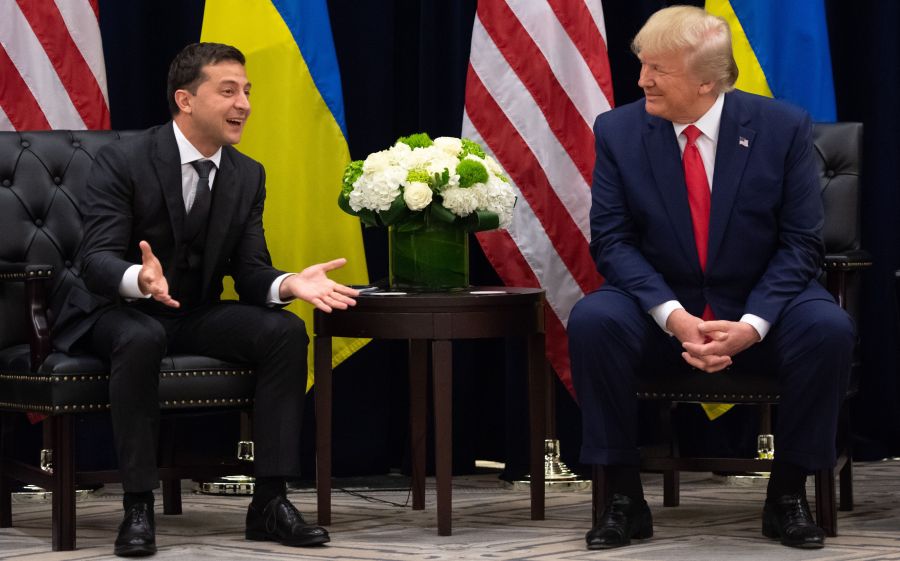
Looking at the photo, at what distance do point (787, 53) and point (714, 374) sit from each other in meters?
1.44

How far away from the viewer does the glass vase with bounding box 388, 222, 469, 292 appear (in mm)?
3730

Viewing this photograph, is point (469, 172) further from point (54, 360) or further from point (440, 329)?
point (54, 360)

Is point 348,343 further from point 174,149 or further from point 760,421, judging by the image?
point 760,421

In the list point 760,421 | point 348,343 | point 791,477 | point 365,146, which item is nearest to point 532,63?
point 365,146

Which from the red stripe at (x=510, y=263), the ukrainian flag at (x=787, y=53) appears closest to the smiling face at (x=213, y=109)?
the red stripe at (x=510, y=263)

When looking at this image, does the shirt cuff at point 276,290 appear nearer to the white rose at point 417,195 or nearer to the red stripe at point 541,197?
the white rose at point 417,195

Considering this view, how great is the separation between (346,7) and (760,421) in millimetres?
1919

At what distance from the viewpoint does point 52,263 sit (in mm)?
3955

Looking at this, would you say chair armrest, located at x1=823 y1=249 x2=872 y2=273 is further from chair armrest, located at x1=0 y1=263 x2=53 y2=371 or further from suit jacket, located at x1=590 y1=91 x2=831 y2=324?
chair armrest, located at x1=0 y1=263 x2=53 y2=371

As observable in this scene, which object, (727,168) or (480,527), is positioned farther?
(480,527)

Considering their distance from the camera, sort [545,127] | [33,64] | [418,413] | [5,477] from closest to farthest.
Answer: [5,477] < [418,413] < [33,64] < [545,127]

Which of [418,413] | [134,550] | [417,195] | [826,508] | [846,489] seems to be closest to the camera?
[134,550]

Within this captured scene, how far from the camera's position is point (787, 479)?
11.1 ft

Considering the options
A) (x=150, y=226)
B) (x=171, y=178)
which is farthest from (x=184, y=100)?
(x=150, y=226)
